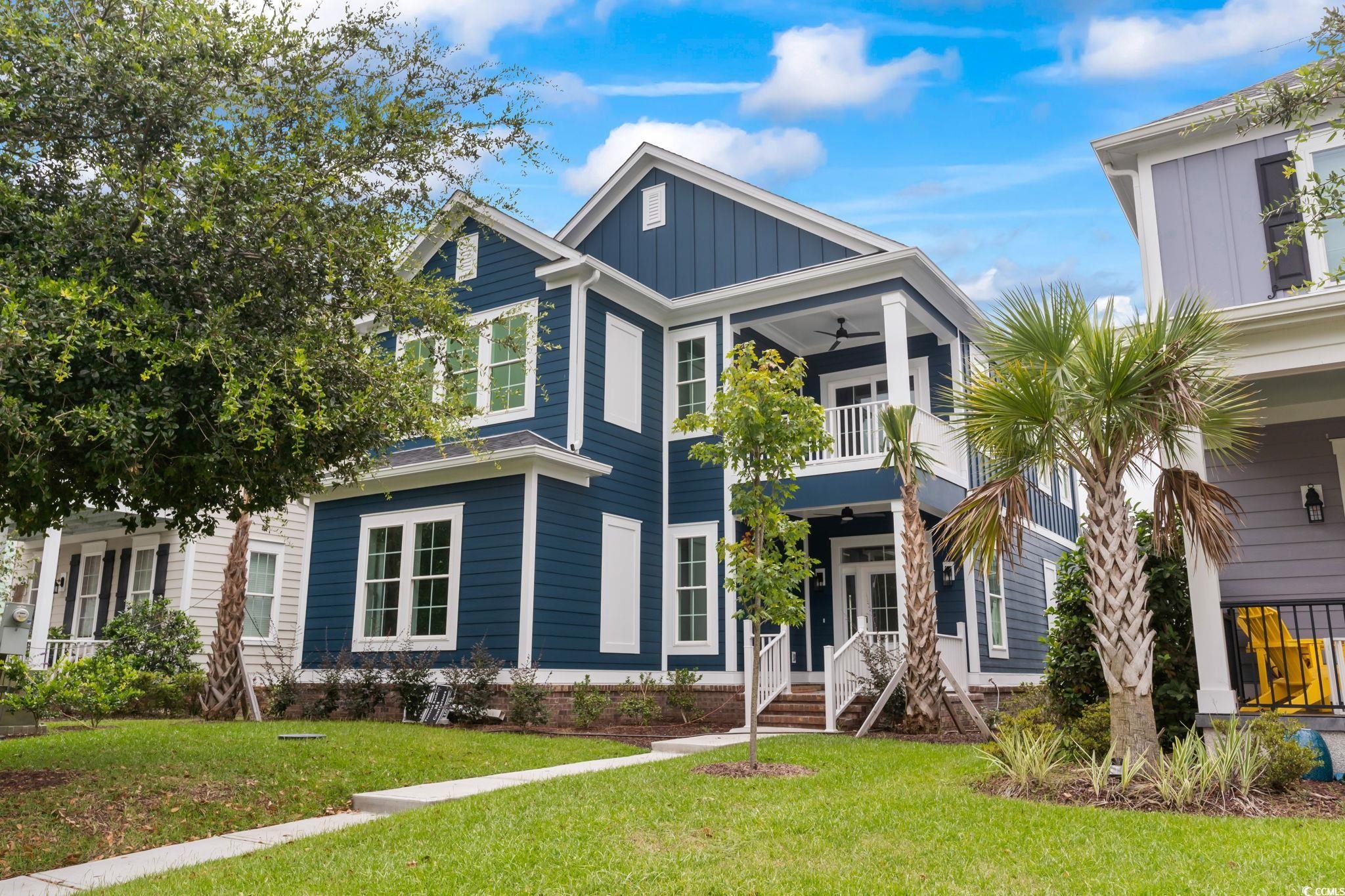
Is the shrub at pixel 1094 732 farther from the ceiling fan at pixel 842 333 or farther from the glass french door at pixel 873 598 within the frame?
the ceiling fan at pixel 842 333

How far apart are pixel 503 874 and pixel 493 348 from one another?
477 inches

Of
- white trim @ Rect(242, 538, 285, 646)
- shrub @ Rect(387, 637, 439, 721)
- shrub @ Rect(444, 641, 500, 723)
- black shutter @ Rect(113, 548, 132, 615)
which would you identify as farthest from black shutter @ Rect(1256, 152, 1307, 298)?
black shutter @ Rect(113, 548, 132, 615)

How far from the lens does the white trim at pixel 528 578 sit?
13750mm

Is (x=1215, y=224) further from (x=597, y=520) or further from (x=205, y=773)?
(x=205, y=773)

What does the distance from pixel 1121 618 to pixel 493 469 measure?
9.60 meters

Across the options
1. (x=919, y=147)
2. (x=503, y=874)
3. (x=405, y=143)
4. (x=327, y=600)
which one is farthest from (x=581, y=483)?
(x=919, y=147)

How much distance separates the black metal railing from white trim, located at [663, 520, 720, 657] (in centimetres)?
760

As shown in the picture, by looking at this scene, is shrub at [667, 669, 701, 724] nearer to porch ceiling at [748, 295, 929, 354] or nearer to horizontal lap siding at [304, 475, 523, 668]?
horizontal lap siding at [304, 475, 523, 668]

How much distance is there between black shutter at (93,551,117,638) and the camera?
20734mm

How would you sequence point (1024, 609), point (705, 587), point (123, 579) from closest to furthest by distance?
point (705, 587)
point (1024, 609)
point (123, 579)

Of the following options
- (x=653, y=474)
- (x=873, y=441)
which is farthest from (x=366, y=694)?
(x=873, y=441)

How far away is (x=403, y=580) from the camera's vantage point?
1550 cm

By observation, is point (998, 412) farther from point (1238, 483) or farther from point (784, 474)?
point (1238, 483)

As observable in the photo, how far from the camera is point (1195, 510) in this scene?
25.4 feet
